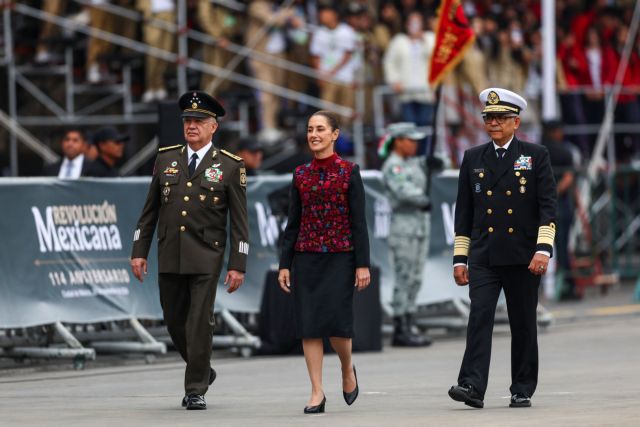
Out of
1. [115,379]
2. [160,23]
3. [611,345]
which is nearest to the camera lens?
[115,379]

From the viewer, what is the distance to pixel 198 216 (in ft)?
36.1

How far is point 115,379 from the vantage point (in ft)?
43.5

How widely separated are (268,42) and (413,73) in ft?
6.52

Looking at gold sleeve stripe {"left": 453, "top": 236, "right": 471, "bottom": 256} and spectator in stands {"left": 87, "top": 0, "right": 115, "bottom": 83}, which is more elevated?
spectator in stands {"left": 87, "top": 0, "right": 115, "bottom": 83}

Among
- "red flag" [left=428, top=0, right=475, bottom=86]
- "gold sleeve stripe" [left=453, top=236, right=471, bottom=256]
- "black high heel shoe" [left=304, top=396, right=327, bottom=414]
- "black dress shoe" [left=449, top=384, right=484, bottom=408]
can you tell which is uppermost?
"red flag" [left=428, top=0, right=475, bottom=86]

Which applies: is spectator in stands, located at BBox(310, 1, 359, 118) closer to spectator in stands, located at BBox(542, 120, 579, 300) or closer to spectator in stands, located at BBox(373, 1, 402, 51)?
spectator in stands, located at BBox(373, 1, 402, 51)

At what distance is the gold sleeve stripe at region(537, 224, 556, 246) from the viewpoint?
10477 millimetres

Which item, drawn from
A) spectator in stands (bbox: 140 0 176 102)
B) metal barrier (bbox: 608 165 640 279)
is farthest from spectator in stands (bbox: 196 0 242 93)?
metal barrier (bbox: 608 165 640 279)

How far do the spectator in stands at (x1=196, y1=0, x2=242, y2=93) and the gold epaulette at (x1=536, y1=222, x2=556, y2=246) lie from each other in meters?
11.7

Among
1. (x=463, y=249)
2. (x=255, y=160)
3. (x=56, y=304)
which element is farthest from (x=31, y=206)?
(x=463, y=249)

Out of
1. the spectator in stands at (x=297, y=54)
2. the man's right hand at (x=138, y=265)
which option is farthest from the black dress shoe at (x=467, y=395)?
the spectator in stands at (x=297, y=54)

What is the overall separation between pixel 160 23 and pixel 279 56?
1785 millimetres

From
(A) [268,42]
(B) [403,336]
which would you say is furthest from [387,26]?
(B) [403,336]

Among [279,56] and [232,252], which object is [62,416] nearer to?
[232,252]
